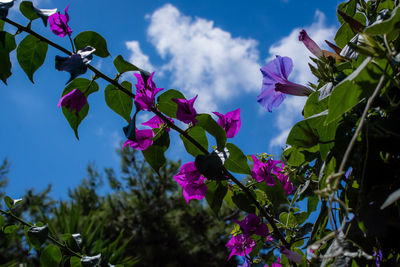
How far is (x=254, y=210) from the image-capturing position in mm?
431

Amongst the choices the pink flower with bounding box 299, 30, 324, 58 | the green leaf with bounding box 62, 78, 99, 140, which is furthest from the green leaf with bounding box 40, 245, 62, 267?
the pink flower with bounding box 299, 30, 324, 58

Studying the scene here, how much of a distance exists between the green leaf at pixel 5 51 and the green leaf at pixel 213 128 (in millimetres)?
213

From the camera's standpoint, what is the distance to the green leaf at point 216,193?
16.2 inches

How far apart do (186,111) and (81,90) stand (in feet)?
0.40

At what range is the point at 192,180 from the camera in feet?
1.34

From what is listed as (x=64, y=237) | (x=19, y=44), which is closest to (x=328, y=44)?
(x=19, y=44)

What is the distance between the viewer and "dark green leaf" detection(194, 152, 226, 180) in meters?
0.34

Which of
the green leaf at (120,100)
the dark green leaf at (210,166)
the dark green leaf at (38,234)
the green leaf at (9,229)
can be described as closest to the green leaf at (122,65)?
the green leaf at (120,100)

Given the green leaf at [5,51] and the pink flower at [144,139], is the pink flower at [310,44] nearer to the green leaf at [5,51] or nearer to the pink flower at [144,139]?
the pink flower at [144,139]

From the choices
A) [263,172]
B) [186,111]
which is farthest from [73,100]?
[263,172]

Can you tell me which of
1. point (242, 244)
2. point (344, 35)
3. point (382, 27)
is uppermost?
point (344, 35)

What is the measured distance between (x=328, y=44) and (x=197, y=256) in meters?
7.33

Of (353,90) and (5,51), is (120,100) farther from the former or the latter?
(353,90)

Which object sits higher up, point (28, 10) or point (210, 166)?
point (28, 10)
